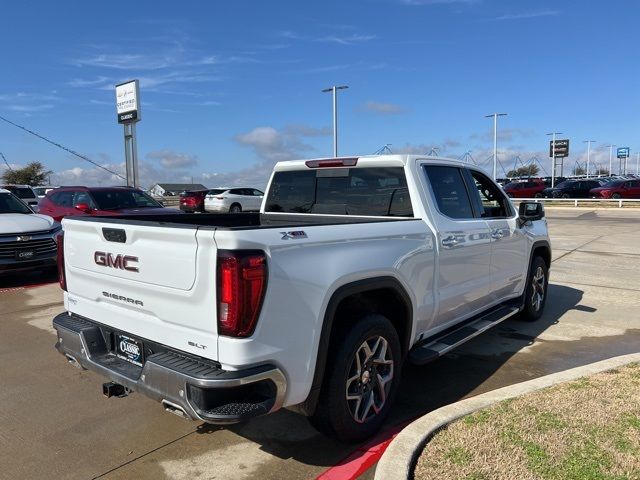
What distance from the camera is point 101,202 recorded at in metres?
11.7

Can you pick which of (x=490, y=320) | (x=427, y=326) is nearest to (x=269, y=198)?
(x=427, y=326)

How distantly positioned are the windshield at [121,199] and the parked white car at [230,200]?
17.0 m

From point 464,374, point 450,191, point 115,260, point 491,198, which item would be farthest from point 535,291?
point 115,260

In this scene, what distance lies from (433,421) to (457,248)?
4.87ft

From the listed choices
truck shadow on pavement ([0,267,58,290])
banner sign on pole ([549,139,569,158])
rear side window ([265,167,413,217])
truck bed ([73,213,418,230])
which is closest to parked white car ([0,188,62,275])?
Result: truck shadow on pavement ([0,267,58,290])

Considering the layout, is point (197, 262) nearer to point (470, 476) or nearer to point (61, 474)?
point (61, 474)

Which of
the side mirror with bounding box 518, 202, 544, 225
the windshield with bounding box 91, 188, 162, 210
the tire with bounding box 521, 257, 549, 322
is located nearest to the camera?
the side mirror with bounding box 518, 202, 544, 225

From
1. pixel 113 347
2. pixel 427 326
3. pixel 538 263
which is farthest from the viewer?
pixel 538 263

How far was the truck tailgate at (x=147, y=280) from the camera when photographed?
2820 mm

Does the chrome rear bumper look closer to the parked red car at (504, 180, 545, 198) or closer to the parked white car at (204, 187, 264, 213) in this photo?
the parked white car at (204, 187, 264, 213)

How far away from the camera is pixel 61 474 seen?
3.24 meters

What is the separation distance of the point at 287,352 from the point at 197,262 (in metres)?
0.69

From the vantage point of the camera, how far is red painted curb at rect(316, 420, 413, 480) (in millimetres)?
3179

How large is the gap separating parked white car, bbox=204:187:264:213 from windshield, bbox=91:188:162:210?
17.0m
